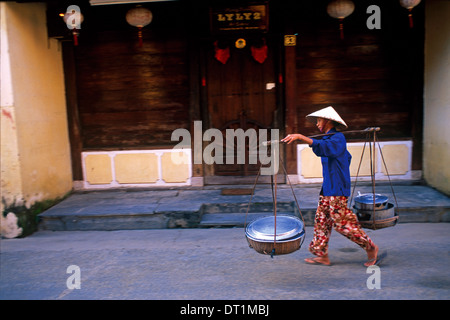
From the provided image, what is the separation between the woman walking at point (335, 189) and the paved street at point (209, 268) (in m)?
0.38

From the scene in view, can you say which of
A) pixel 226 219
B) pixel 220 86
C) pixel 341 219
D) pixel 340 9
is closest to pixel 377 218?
pixel 341 219

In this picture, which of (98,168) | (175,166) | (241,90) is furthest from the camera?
(98,168)

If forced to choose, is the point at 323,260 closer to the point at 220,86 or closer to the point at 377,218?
the point at 377,218

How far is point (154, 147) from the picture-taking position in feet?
25.8

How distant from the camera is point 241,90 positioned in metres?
7.71

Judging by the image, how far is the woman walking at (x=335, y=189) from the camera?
4262mm

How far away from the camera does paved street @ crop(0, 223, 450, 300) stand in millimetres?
4000

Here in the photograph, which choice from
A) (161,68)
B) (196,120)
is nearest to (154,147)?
(196,120)

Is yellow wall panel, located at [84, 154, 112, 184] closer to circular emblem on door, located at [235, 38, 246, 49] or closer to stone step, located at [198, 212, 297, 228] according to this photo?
stone step, located at [198, 212, 297, 228]

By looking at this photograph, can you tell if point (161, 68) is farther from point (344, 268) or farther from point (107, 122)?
point (344, 268)

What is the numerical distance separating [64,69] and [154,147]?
2.43 m

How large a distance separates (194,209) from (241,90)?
2714 mm

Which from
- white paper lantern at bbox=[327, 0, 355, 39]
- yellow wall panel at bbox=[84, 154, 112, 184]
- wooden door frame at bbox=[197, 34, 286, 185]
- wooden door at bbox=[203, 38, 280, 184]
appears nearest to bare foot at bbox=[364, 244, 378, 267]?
wooden door frame at bbox=[197, 34, 286, 185]

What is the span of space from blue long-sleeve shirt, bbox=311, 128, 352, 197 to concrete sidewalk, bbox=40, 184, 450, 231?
1890 millimetres
